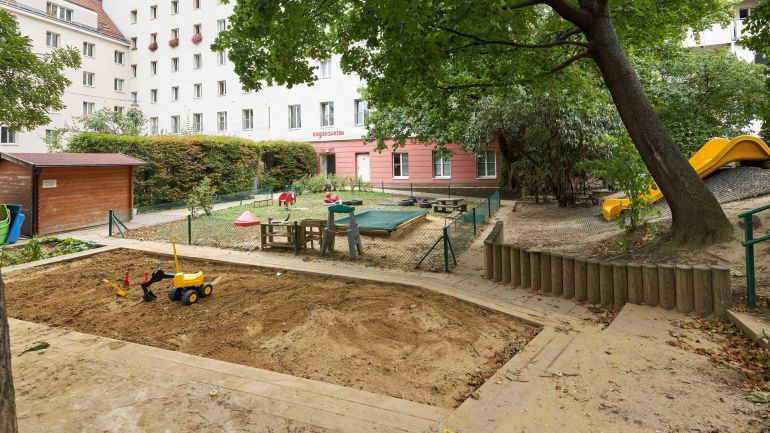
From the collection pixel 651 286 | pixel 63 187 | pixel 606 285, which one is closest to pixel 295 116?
pixel 63 187

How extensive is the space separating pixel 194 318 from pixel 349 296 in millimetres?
2331

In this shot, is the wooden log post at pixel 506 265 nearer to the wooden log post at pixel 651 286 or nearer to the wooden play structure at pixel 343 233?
the wooden log post at pixel 651 286

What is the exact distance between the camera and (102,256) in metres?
11.3

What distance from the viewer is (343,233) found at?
10.6 meters

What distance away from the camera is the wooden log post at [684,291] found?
5816 mm

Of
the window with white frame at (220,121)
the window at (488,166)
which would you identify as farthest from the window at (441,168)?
the window with white frame at (220,121)

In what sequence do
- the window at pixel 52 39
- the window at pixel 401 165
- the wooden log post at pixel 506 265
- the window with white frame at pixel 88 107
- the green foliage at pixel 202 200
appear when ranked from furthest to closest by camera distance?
the window with white frame at pixel 88 107, the window at pixel 52 39, the window at pixel 401 165, the green foliage at pixel 202 200, the wooden log post at pixel 506 265

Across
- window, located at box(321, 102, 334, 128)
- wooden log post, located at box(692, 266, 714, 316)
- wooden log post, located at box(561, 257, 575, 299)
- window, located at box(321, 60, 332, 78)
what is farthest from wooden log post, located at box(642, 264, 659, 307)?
window, located at box(321, 60, 332, 78)

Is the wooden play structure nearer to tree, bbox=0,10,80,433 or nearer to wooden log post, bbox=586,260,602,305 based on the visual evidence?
wooden log post, bbox=586,260,602,305

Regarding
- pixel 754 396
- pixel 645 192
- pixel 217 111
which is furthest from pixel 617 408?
pixel 217 111

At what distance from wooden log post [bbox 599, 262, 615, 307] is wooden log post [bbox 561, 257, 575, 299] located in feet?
1.38

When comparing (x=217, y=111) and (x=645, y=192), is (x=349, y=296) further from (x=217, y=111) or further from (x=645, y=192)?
(x=217, y=111)

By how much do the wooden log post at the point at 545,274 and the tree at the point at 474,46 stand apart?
2.70 meters

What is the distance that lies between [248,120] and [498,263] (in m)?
34.6
